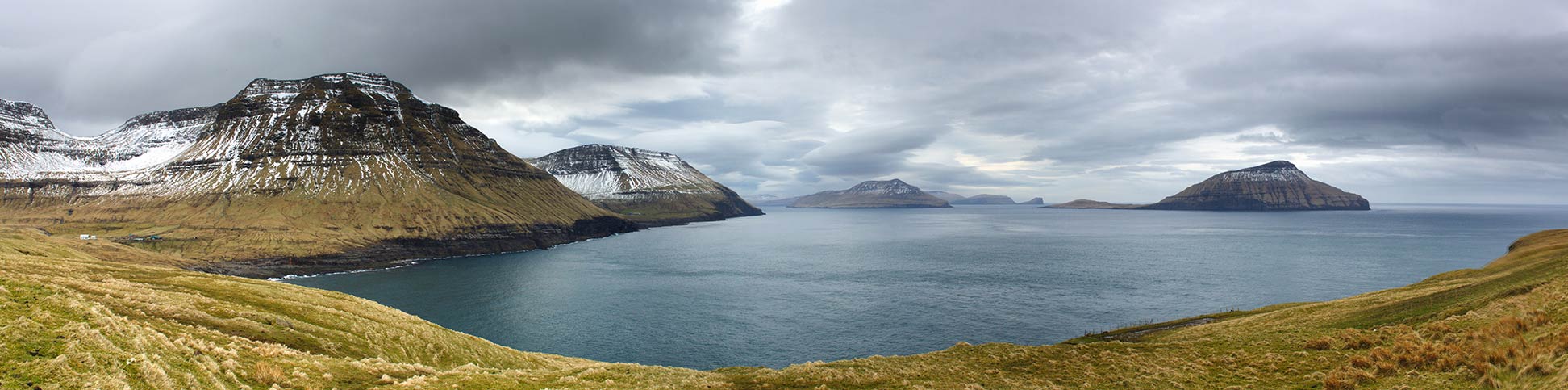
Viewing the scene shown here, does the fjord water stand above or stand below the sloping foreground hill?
below

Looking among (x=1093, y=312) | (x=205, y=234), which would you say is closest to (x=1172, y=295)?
(x=1093, y=312)

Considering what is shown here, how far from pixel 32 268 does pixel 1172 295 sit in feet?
488

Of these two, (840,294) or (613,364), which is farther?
(840,294)

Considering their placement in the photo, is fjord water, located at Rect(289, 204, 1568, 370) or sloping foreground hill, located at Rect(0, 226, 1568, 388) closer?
sloping foreground hill, located at Rect(0, 226, 1568, 388)

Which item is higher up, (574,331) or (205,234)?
(205,234)

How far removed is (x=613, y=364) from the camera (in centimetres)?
4316

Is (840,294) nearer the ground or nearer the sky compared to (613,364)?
nearer the ground

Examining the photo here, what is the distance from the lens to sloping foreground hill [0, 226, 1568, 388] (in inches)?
845

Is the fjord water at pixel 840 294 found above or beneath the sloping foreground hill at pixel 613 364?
beneath

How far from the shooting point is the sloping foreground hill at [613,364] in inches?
845

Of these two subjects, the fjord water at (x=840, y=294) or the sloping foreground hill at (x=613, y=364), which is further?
the fjord water at (x=840, y=294)

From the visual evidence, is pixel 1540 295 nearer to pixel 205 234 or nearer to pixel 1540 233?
pixel 1540 233

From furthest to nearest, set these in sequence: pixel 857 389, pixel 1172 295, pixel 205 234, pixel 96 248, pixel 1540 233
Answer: pixel 205 234, pixel 96 248, pixel 1540 233, pixel 1172 295, pixel 857 389

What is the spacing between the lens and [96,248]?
5546 inches
